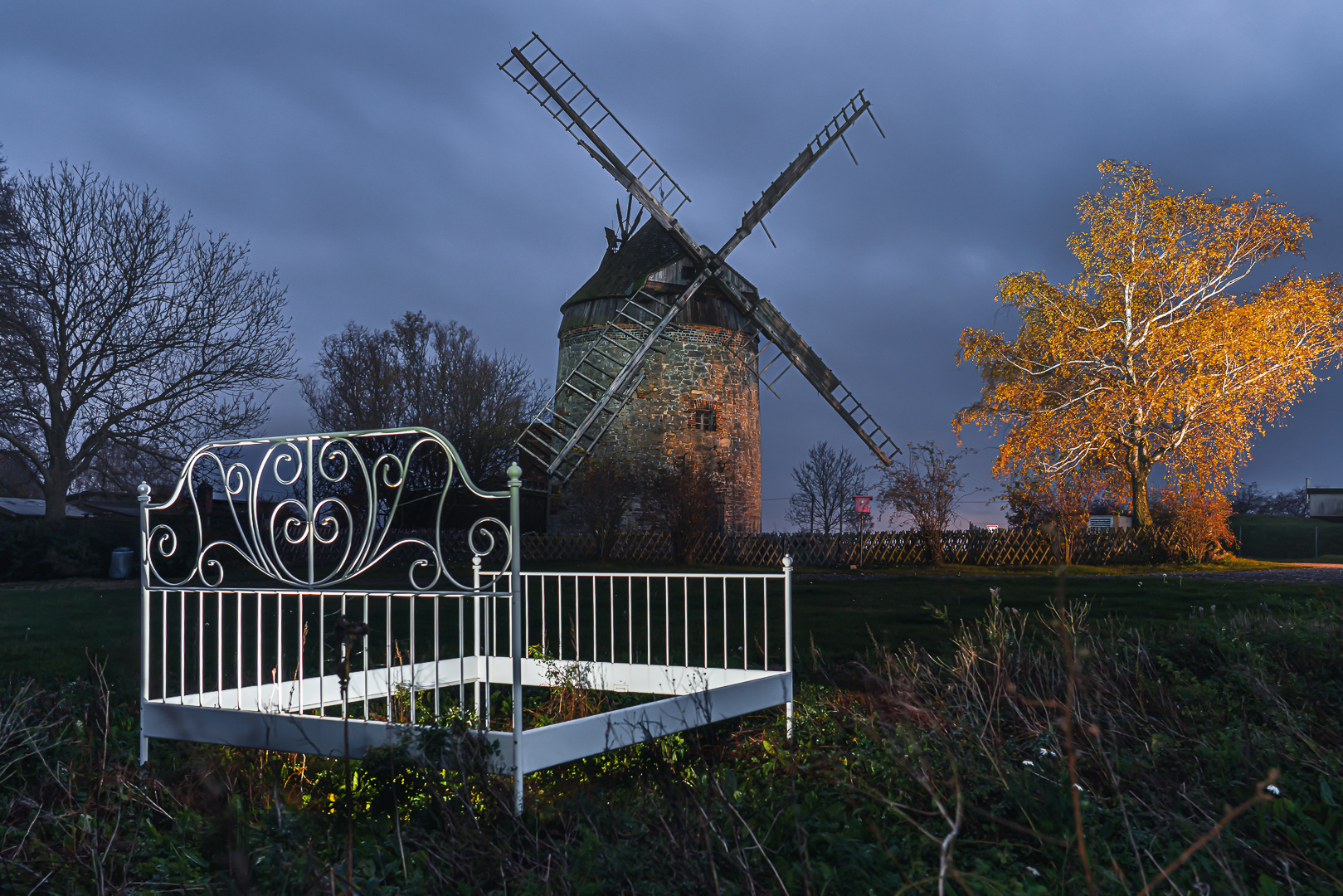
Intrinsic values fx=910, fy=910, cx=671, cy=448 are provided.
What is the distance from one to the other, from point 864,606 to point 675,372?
35.8 feet

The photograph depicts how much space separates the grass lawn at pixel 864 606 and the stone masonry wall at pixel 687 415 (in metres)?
6.29

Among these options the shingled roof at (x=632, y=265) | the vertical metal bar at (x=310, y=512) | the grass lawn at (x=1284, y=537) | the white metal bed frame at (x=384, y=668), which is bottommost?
the grass lawn at (x=1284, y=537)

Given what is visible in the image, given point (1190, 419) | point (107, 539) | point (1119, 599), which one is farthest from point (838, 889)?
point (1190, 419)

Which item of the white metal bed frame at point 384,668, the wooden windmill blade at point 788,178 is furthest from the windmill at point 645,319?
the white metal bed frame at point 384,668

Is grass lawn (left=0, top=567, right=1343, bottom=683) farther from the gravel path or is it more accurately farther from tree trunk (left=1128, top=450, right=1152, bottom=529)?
tree trunk (left=1128, top=450, right=1152, bottom=529)

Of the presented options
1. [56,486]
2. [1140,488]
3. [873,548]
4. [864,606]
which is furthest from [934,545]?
[56,486]

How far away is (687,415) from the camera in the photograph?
19.8 metres

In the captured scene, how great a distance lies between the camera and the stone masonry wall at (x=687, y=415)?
19672 millimetres

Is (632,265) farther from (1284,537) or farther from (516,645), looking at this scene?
(1284,537)

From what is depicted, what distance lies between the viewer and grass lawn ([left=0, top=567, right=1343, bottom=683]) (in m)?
7.22

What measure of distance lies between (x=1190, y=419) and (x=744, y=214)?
416 inches

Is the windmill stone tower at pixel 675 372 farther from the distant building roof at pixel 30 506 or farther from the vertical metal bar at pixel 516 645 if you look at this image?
the distant building roof at pixel 30 506

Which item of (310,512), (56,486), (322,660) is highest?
(56,486)

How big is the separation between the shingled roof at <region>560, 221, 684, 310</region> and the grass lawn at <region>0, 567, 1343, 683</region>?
8.68 m
